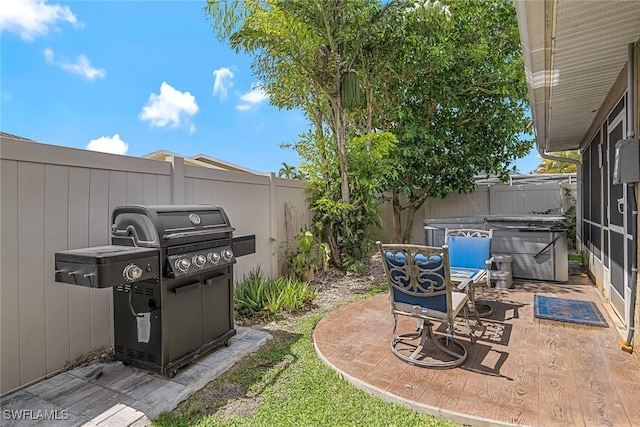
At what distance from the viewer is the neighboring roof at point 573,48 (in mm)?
2340

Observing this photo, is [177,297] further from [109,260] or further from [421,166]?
[421,166]

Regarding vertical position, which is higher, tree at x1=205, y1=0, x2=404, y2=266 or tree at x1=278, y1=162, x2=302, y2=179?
tree at x1=205, y1=0, x2=404, y2=266

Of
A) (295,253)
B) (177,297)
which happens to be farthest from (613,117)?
(177,297)

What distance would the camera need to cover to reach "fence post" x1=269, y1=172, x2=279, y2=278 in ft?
18.0

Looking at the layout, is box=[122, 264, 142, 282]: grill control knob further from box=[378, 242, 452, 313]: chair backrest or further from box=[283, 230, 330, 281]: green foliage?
box=[283, 230, 330, 281]: green foliage

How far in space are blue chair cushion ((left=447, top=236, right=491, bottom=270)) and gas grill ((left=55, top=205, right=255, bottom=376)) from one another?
294cm

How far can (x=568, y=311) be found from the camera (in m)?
4.18

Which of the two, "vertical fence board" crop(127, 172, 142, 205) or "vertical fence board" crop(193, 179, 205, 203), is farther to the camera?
"vertical fence board" crop(193, 179, 205, 203)

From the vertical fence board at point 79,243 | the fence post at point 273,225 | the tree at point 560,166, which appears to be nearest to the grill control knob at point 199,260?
the vertical fence board at point 79,243

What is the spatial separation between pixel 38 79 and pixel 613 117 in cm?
1174

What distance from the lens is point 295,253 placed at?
19.4 feet

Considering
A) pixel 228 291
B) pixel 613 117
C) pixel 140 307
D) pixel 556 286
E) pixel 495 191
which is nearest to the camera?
pixel 140 307

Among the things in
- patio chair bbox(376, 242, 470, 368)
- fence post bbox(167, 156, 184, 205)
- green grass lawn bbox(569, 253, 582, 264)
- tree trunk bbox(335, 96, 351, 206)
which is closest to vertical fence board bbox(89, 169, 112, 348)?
fence post bbox(167, 156, 184, 205)

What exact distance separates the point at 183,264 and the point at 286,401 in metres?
1.36
